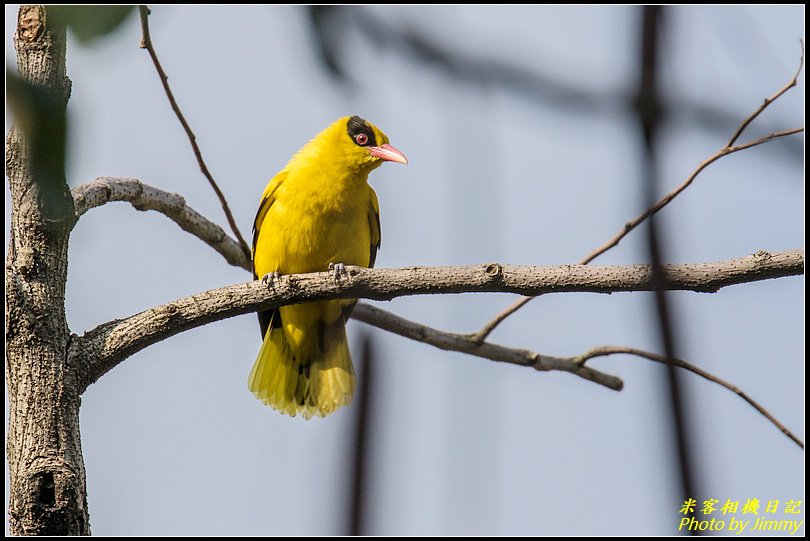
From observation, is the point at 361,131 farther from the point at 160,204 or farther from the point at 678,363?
the point at 678,363

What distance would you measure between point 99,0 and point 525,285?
2.60 metres

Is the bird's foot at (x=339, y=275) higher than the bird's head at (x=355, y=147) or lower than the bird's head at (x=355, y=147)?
lower

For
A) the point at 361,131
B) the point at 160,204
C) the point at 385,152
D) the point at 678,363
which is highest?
the point at 361,131

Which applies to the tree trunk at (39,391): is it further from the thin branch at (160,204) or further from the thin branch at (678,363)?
the thin branch at (678,363)

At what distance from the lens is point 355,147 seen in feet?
17.9

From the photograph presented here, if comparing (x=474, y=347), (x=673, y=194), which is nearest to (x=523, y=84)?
(x=673, y=194)

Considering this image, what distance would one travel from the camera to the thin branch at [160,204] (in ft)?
12.5

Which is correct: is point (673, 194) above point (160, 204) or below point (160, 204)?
below

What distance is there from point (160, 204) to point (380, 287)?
163 centimetres

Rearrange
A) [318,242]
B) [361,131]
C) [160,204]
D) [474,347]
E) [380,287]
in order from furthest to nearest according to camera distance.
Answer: [361,131] → [318,242] → [474,347] → [160,204] → [380,287]

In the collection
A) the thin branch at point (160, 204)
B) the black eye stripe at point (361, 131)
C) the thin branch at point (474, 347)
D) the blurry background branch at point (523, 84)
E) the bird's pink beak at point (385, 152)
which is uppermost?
the black eye stripe at point (361, 131)

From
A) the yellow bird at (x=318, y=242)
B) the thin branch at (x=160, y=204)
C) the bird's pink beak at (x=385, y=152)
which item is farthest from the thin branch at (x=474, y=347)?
the bird's pink beak at (x=385, y=152)

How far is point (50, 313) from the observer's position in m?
3.31

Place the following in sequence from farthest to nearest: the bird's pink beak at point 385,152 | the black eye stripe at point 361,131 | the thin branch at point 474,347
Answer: the black eye stripe at point 361,131
the bird's pink beak at point 385,152
the thin branch at point 474,347
